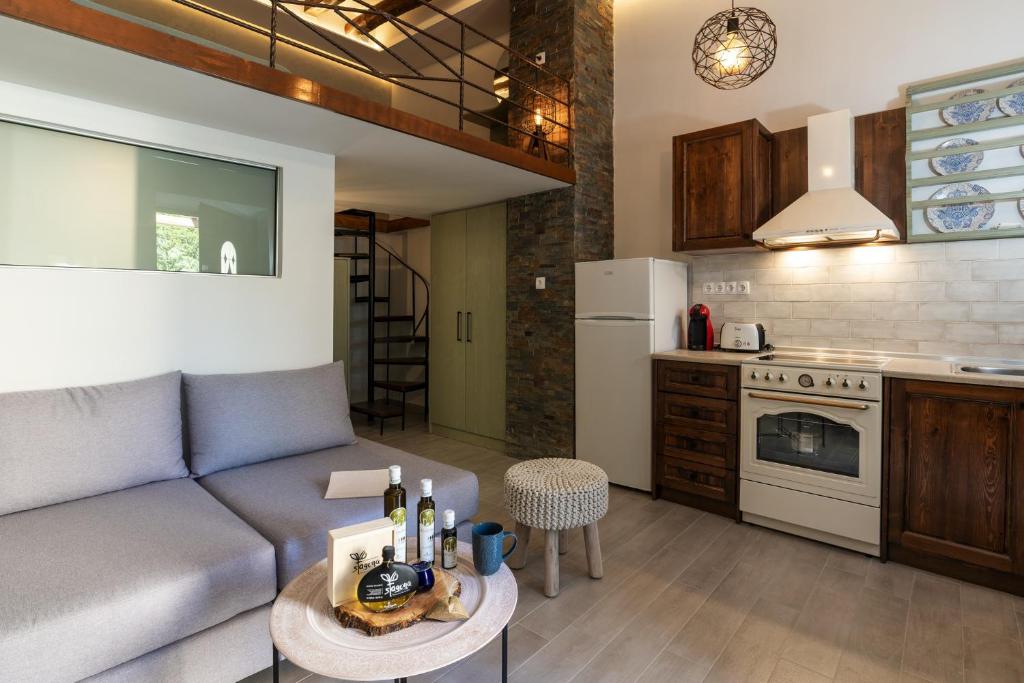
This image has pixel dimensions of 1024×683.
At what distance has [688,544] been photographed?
2.82 meters

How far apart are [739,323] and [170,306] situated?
135 inches

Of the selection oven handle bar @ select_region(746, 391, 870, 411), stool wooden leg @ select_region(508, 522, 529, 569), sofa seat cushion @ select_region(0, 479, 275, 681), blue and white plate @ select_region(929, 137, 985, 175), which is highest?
blue and white plate @ select_region(929, 137, 985, 175)

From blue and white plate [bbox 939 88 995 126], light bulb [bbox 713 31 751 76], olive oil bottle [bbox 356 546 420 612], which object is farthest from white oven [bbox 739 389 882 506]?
olive oil bottle [bbox 356 546 420 612]

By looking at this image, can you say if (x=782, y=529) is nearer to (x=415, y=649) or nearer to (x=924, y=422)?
(x=924, y=422)

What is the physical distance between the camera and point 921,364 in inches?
109

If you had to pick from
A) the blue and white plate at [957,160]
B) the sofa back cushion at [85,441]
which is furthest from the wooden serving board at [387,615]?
the blue and white plate at [957,160]

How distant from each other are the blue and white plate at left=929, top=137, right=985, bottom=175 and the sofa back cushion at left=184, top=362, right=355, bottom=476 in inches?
140

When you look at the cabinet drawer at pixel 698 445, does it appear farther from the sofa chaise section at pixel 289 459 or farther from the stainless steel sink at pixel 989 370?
the sofa chaise section at pixel 289 459

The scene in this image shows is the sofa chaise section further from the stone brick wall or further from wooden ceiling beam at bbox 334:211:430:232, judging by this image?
wooden ceiling beam at bbox 334:211:430:232

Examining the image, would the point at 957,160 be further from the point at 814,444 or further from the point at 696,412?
the point at 696,412

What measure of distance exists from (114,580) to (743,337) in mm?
3424

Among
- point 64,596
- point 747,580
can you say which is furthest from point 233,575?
point 747,580

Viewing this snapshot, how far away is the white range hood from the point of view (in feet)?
9.35

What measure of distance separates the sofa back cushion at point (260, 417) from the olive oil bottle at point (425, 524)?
1389mm
